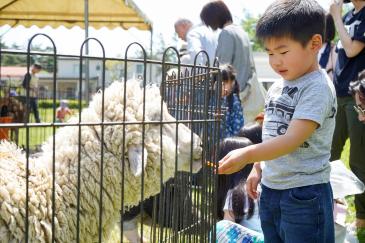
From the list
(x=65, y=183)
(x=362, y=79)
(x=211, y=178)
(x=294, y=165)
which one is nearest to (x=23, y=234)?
(x=65, y=183)

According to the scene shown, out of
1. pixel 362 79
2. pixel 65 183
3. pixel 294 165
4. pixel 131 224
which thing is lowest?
pixel 131 224

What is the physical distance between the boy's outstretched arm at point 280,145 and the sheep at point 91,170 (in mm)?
380

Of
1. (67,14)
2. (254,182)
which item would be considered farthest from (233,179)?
(67,14)

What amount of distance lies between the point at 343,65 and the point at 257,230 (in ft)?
5.89

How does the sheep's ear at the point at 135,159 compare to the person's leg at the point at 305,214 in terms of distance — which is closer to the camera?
the person's leg at the point at 305,214

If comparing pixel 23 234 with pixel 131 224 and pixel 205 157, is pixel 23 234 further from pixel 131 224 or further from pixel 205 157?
pixel 131 224

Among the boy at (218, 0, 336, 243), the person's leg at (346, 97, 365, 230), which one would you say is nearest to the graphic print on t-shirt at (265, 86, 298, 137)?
the boy at (218, 0, 336, 243)

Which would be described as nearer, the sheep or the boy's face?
the boy's face

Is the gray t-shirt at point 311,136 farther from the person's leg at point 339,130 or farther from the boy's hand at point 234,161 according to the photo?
the person's leg at point 339,130

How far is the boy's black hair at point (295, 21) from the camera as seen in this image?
203 centimetres

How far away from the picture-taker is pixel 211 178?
2.49 meters

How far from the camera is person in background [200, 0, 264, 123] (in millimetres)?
4688

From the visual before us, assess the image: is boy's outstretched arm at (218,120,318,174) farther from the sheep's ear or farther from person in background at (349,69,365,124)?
person in background at (349,69,365,124)

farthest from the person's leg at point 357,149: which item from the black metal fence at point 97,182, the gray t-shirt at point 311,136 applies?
the gray t-shirt at point 311,136
